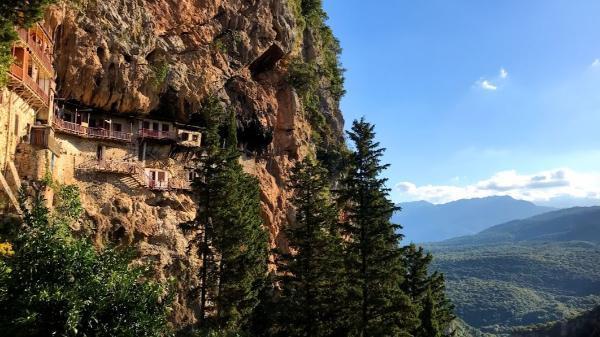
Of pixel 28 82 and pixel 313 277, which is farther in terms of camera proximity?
pixel 28 82

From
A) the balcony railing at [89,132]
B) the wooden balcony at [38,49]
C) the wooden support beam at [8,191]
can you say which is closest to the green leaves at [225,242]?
the wooden support beam at [8,191]

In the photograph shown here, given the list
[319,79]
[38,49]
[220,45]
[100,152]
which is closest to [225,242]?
[100,152]

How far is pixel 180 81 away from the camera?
4462 centimetres

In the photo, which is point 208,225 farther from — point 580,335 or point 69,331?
point 580,335

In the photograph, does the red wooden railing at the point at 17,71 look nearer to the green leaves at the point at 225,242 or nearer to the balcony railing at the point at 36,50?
the balcony railing at the point at 36,50

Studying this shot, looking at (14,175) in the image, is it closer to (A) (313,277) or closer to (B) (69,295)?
(B) (69,295)

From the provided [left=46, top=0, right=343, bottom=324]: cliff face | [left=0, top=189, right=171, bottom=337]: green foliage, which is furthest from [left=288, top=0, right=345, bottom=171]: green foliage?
[left=0, top=189, right=171, bottom=337]: green foliage

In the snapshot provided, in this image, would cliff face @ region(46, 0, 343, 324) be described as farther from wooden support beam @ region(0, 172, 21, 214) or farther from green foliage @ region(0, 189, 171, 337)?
green foliage @ region(0, 189, 171, 337)

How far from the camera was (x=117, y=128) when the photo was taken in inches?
1703

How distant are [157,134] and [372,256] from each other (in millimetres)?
25574

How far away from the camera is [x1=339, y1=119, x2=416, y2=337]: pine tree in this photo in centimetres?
2759

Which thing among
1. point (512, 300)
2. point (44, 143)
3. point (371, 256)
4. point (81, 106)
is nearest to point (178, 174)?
point (81, 106)

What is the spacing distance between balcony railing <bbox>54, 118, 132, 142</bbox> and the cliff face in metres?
2.08

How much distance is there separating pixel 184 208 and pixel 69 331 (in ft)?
93.8
